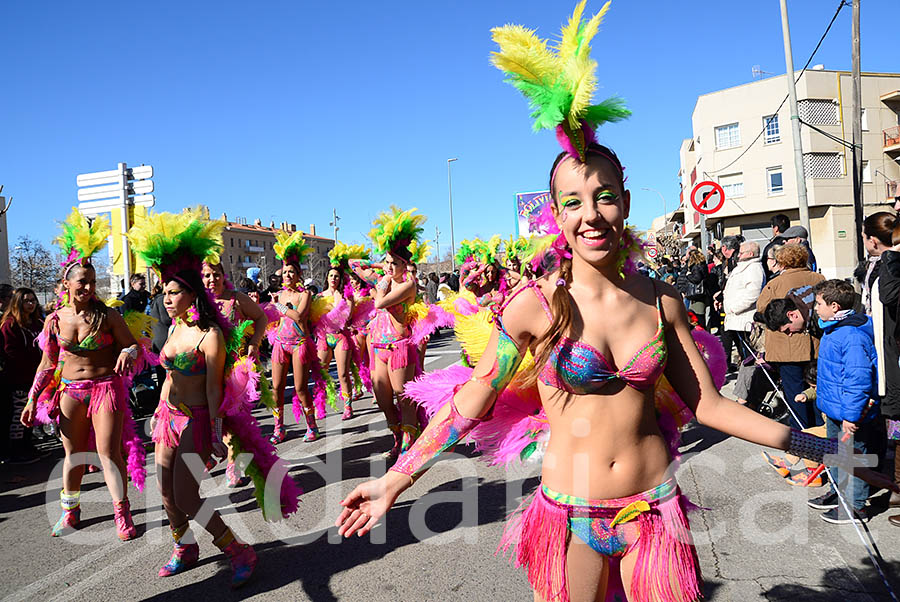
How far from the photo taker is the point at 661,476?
2020 mm

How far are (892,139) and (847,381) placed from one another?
37373 millimetres

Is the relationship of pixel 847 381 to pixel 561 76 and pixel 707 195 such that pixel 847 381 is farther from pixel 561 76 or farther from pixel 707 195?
pixel 707 195

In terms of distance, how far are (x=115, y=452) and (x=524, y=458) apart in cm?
357

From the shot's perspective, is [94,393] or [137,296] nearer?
[94,393]

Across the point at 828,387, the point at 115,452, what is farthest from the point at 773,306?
the point at 115,452

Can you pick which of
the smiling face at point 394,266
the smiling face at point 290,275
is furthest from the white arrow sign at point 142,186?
the smiling face at point 394,266

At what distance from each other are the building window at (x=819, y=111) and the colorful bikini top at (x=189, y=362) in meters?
36.8

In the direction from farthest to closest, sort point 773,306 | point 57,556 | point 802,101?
point 802,101, point 773,306, point 57,556

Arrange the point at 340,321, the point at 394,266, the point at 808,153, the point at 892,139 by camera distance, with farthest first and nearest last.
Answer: the point at 892,139
the point at 808,153
the point at 340,321
the point at 394,266

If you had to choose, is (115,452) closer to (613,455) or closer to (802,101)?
(613,455)

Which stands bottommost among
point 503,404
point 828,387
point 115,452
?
point 115,452

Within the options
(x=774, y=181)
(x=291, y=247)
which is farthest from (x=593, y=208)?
(x=774, y=181)

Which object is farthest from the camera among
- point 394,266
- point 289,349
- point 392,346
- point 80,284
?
point 289,349

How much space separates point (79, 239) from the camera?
15.1ft
